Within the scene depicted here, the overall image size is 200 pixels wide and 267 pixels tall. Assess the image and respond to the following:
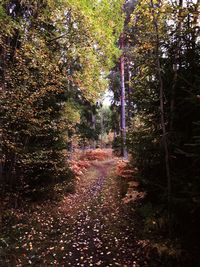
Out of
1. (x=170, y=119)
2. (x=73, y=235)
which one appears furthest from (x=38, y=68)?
(x=73, y=235)

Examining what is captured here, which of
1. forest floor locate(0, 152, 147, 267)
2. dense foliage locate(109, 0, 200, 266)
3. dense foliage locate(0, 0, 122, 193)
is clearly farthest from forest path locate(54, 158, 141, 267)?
dense foliage locate(0, 0, 122, 193)

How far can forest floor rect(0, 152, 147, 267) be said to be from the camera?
6.80 m

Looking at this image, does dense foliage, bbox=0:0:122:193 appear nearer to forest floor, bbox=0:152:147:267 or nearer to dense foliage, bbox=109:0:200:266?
forest floor, bbox=0:152:147:267

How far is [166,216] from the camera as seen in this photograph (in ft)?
21.8

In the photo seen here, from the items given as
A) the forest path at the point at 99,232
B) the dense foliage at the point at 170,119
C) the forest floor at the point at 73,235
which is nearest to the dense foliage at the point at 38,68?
the forest floor at the point at 73,235

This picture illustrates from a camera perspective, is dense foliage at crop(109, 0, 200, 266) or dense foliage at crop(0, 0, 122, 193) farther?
dense foliage at crop(0, 0, 122, 193)

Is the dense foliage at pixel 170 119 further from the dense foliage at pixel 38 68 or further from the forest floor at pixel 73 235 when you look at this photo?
the dense foliage at pixel 38 68

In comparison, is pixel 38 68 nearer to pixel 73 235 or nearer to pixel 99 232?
pixel 73 235

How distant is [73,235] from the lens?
Result: 27.5 feet

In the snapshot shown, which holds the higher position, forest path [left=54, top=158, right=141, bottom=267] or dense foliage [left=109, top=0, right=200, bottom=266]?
dense foliage [left=109, top=0, right=200, bottom=266]

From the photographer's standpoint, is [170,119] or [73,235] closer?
[170,119]

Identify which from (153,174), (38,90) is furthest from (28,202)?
(153,174)

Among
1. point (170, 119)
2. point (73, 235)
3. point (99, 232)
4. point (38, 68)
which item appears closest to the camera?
point (170, 119)

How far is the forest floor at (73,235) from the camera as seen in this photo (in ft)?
22.3
